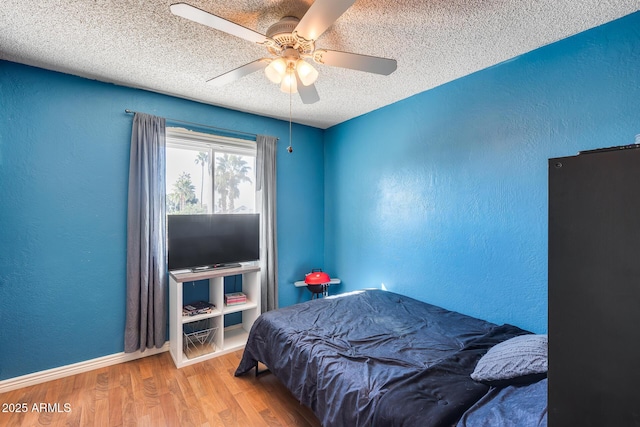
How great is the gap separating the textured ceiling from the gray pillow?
1.80 metres

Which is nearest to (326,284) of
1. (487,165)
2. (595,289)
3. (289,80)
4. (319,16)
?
(487,165)

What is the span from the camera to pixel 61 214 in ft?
7.89

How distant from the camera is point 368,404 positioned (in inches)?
54.2

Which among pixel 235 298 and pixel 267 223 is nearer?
pixel 235 298

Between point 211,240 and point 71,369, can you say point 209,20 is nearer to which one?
point 211,240

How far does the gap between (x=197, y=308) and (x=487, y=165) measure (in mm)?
2928

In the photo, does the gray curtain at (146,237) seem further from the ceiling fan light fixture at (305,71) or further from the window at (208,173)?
the ceiling fan light fixture at (305,71)

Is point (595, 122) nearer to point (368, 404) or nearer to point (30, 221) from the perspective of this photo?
point (368, 404)

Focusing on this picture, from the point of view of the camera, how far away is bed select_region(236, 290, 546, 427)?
126 cm

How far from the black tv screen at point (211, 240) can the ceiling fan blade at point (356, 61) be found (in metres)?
1.98

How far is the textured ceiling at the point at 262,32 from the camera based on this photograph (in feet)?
5.17

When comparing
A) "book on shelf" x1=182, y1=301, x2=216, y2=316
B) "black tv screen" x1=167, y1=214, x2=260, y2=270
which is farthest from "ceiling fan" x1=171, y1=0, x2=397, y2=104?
"book on shelf" x1=182, y1=301, x2=216, y2=316

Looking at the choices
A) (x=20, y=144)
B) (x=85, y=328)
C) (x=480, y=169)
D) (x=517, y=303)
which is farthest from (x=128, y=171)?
(x=517, y=303)

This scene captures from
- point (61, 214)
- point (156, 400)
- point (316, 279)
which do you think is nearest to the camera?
point (156, 400)
